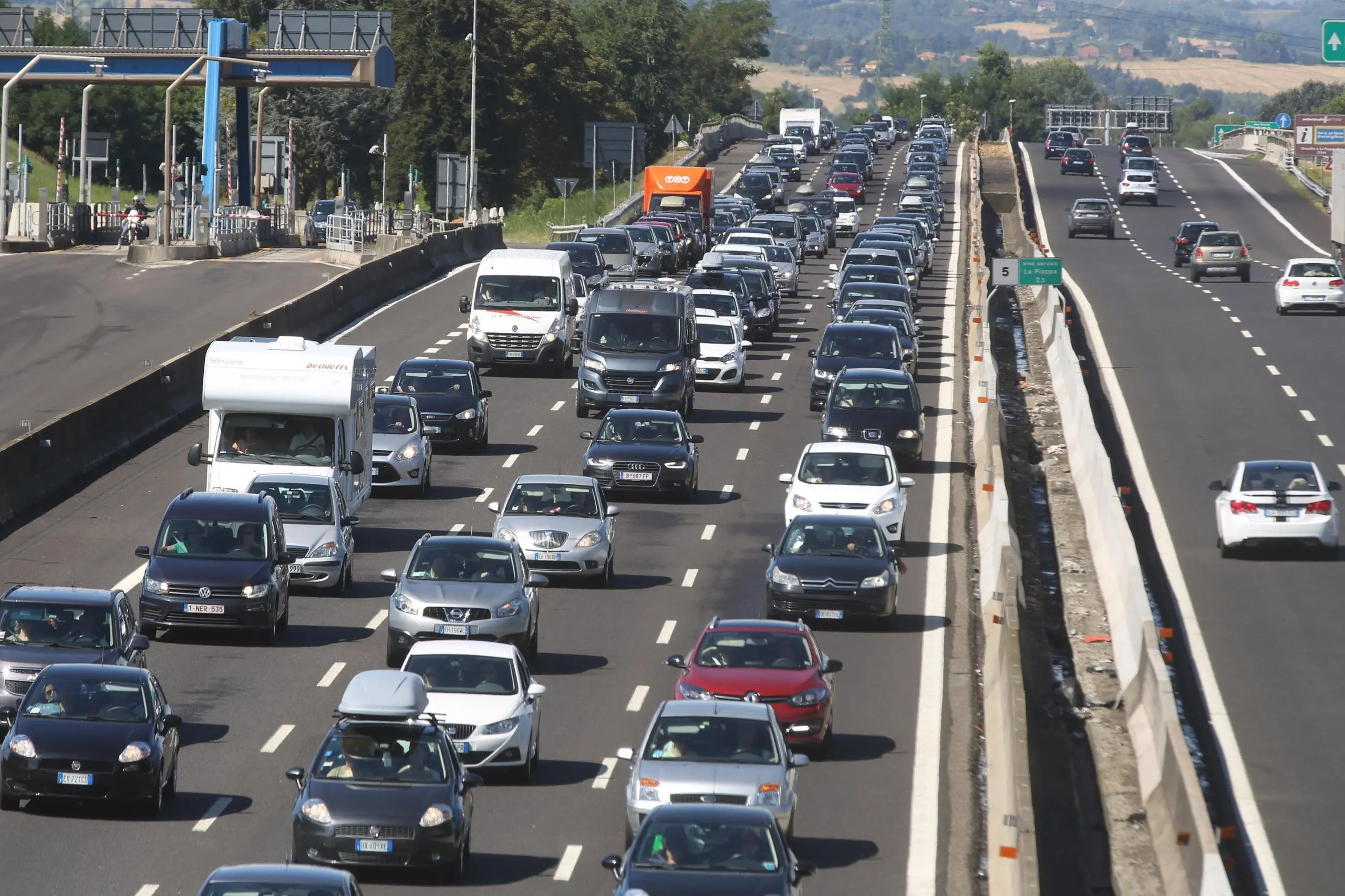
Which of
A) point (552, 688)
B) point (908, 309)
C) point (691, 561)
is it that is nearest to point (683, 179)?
point (908, 309)

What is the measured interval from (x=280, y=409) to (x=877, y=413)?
1145 cm

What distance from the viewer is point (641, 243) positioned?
218 ft

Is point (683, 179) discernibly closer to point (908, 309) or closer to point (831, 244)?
point (831, 244)

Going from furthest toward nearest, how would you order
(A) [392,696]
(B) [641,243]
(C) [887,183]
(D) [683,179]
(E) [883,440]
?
(C) [887,183], (D) [683,179], (B) [641,243], (E) [883,440], (A) [392,696]

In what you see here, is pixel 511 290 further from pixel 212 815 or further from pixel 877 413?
pixel 212 815

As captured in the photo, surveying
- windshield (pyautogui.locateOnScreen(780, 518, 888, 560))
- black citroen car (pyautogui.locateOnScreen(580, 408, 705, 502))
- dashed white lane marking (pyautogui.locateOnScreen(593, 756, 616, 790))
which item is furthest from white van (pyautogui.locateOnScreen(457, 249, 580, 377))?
dashed white lane marking (pyautogui.locateOnScreen(593, 756, 616, 790))

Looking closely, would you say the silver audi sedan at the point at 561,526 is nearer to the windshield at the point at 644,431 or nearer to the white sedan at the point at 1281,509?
the windshield at the point at 644,431

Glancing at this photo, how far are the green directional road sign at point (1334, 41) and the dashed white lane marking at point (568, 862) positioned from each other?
3792 cm

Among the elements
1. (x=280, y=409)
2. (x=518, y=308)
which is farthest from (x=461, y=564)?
(x=518, y=308)

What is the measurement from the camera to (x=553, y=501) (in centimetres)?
2952

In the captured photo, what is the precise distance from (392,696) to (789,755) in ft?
11.3

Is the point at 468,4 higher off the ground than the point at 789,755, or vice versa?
the point at 468,4

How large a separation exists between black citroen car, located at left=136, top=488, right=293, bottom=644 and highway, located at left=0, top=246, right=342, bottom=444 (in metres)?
12.1

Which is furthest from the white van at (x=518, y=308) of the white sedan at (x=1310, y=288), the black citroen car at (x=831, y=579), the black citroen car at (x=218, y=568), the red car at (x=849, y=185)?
the red car at (x=849, y=185)
